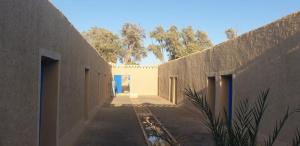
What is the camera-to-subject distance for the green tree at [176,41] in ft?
178

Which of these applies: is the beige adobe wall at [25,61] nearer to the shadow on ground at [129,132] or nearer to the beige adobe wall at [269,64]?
the shadow on ground at [129,132]

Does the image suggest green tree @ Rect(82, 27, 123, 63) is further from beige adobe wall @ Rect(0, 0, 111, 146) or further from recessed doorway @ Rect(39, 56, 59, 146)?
recessed doorway @ Rect(39, 56, 59, 146)

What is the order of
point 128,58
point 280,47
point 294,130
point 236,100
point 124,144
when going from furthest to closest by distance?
point 128,58
point 236,100
point 124,144
point 280,47
point 294,130

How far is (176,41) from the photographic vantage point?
180 feet

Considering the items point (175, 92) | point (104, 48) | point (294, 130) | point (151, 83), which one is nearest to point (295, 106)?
point (294, 130)

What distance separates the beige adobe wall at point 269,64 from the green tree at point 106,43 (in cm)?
3805

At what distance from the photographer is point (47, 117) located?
820 cm

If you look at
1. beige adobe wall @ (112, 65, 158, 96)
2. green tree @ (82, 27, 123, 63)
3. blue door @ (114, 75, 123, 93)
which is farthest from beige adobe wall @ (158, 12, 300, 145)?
green tree @ (82, 27, 123, 63)

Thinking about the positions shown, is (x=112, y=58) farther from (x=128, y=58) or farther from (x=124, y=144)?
(x=124, y=144)

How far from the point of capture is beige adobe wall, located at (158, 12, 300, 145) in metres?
8.41

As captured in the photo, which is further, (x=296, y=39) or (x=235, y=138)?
(x=296, y=39)

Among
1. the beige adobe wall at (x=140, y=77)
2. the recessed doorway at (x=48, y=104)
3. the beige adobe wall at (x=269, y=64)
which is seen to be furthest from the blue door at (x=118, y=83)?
the recessed doorway at (x=48, y=104)

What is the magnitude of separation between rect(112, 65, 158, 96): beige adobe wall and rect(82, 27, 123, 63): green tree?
1310 cm

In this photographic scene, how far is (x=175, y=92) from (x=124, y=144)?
1744 cm
